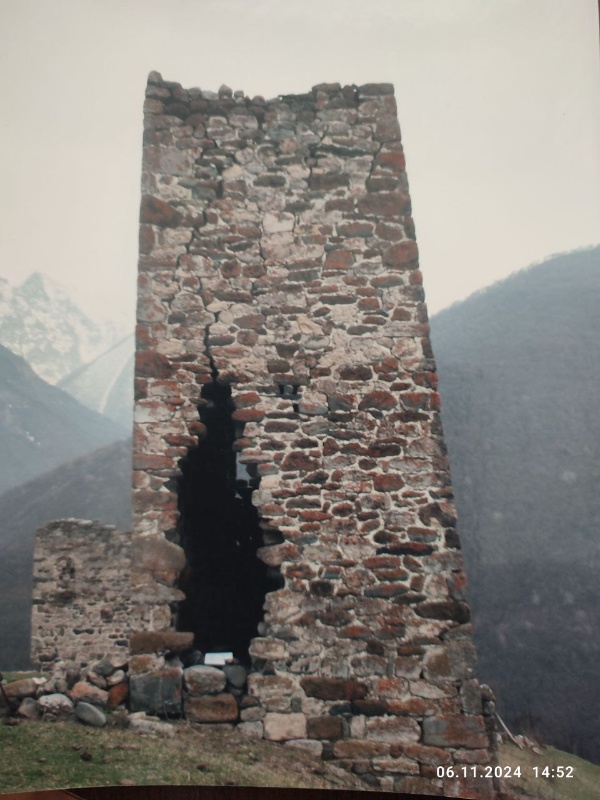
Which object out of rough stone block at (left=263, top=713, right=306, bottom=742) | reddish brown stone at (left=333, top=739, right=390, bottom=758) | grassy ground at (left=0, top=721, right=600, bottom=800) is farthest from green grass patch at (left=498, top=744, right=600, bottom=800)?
rough stone block at (left=263, top=713, right=306, bottom=742)

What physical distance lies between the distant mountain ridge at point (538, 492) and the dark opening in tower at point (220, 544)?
199 centimetres

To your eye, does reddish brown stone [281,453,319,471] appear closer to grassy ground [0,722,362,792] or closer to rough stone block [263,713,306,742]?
rough stone block [263,713,306,742]

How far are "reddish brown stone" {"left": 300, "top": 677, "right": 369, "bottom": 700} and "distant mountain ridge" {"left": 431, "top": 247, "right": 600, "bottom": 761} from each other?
1717 millimetres

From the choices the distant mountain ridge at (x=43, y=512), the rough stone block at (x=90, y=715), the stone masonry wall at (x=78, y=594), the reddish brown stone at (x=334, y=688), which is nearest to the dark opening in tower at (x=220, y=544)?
the rough stone block at (x=90, y=715)

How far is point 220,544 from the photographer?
17.8ft

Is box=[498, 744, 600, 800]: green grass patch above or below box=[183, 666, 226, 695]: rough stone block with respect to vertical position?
below

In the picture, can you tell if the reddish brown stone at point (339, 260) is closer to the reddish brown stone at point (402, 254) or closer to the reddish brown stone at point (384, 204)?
the reddish brown stone at point (402, 254)

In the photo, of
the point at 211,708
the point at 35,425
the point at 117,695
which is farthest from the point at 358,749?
the point at 35,425

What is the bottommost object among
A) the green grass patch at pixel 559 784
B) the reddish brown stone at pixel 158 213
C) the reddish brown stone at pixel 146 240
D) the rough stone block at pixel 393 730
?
the green grass patch at pixel 559 784

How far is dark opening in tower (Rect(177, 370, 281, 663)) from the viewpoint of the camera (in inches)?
192

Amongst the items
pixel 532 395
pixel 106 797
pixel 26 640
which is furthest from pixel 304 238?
pixel 26 640

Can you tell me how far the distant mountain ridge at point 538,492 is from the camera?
464cm

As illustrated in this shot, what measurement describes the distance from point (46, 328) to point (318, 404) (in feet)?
8.89

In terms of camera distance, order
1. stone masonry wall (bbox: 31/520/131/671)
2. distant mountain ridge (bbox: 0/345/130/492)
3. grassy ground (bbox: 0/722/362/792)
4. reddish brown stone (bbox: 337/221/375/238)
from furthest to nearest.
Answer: stone masonry wall (bbox: 31/520/131/671), distant mountain ridge (bbox: 0/345/130/492), reddish brown stone (bbox: 337/221/375/238), grassy ground (bbox: 0/722/362/792)
